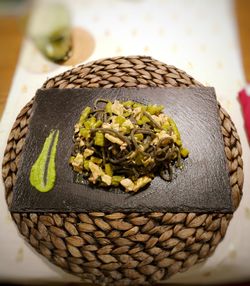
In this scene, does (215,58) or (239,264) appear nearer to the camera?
(239,264)

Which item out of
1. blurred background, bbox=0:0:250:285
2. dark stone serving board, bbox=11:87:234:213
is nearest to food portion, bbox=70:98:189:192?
dark stone serving board, bbox=11:87:234:213

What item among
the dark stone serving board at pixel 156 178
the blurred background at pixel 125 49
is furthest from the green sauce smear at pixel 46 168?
the blurred background at pixel 125 49

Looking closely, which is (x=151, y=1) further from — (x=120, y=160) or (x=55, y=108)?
(x=120, y=160)

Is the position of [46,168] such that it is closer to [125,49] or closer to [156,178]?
[156,178]

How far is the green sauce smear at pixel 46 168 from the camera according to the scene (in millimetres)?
861

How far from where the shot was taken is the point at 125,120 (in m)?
0.85

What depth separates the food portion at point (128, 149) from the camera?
2.67 feet

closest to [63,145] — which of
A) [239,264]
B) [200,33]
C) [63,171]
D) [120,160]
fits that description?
[63,171]

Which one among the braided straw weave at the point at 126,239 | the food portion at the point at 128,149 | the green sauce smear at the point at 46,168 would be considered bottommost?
the braided straw weave at the point at 126,239

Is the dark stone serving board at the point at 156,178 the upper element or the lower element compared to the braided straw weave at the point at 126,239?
upper

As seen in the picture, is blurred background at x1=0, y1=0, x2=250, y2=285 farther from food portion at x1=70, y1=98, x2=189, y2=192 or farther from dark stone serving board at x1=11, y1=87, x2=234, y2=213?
food portion at x1=70, y1=98, x2=189, y2=192

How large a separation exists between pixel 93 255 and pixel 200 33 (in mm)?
1065

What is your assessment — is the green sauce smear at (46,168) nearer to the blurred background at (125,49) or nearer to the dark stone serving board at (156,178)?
the dark stone serving board at (156,178)

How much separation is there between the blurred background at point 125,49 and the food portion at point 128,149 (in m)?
0.26
